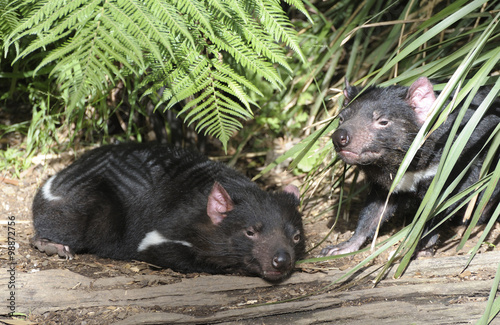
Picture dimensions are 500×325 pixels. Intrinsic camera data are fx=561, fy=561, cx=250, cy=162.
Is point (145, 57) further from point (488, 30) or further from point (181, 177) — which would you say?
point (488, 30)

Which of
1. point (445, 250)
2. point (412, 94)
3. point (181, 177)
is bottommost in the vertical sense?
point (445, 250)

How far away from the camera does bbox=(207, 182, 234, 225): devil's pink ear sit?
324 centimetres

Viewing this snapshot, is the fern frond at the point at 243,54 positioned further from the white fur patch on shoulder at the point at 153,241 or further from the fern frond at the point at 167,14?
the white fur patch on shoulder at the point at 153,241

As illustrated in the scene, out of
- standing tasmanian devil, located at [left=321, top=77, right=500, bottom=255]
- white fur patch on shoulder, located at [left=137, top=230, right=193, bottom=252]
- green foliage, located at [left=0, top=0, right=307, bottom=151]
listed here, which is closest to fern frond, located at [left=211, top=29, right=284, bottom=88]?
green foliage, located at [left=0, top=0, right=307, bottom=151]

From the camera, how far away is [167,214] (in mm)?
3473

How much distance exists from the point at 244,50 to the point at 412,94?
3.17ft

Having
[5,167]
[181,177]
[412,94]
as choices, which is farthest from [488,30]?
[5,167]

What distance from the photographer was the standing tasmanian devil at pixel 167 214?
3174 mm

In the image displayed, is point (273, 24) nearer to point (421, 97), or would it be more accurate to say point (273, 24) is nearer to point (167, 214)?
point (421, 97)

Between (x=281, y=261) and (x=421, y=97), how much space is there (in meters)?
1.18

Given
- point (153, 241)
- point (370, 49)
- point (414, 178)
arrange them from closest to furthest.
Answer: point (414, 178) < point (153, 241) < point (370, 49)

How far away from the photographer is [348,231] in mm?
3883

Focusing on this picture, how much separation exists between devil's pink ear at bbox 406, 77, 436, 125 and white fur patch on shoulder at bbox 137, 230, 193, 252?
4.94 feet

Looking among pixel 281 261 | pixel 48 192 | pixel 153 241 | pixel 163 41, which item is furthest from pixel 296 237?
pixel 48 192
